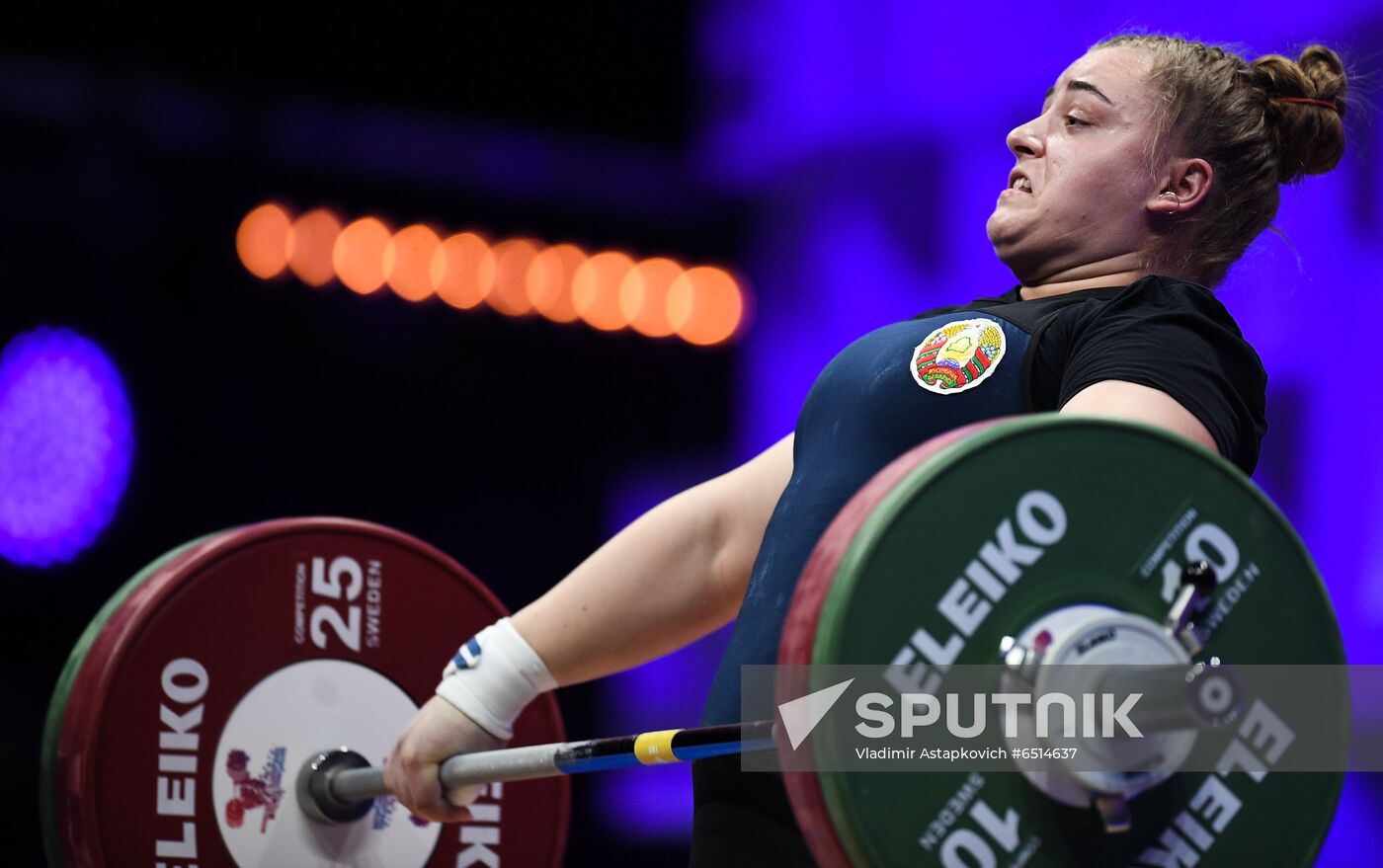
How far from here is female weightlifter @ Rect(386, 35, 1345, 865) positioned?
1.21 m

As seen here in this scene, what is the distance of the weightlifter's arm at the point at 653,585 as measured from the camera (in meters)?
1.59

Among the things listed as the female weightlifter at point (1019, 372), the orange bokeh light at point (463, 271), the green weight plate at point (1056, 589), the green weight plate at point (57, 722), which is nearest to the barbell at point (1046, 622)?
the green weight plate at point (1056, 589)

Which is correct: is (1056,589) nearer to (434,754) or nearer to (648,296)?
(434,754)

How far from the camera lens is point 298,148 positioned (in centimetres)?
401

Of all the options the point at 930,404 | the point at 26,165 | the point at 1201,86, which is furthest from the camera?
the point at 26,165

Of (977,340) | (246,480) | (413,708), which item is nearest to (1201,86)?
(977,340)

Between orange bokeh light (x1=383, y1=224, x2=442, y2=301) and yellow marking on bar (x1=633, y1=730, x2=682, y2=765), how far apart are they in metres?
3.01

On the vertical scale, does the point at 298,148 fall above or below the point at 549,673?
above

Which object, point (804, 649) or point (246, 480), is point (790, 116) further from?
point (804, 649)

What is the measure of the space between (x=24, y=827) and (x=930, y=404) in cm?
287

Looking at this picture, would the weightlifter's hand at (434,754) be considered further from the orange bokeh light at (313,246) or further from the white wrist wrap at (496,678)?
the orange bokeh light at (313,246)

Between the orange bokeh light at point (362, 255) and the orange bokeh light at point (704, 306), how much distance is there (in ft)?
2.79

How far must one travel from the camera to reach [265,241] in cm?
395

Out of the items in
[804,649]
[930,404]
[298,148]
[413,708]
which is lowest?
[413,708]
